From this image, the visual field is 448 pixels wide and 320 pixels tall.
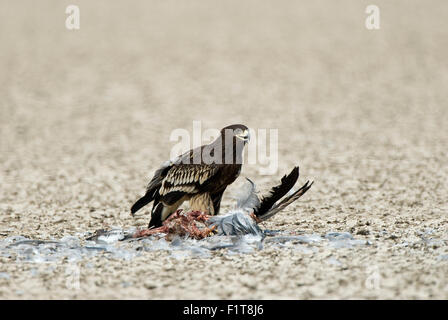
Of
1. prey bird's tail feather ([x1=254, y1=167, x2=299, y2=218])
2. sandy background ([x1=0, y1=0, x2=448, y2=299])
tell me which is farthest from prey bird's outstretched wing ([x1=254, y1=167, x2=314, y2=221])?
sandy background ([x1=0, y1=0, x2=448, y2=299])

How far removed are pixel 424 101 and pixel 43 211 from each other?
27.3 ft

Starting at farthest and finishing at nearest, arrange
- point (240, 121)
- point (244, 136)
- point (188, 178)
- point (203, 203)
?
1. point (240, 121)
2. point (203, 203)
3. point (188, 178)
4. point (244, 136)

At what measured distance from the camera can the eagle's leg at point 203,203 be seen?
19.4ft

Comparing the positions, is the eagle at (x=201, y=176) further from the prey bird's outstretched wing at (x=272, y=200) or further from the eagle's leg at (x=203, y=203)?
the prey bird's outstretched wing at (x=272, y=200)

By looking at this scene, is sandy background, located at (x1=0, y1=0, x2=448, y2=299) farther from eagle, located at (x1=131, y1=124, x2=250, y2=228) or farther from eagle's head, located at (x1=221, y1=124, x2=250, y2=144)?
eagle's head, located at (x1=221, y1=124, x2=250, y2=144)

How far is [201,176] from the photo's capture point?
571 centimetres

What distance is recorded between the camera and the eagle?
5637 mm

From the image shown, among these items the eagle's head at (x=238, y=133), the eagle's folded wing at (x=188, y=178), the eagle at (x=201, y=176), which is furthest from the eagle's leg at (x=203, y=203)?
the eagle's head at (x=238, y=133)

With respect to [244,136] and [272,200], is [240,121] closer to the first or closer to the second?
[272,200]

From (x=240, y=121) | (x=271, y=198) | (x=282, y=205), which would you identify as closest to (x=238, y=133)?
(x=271, y=198)

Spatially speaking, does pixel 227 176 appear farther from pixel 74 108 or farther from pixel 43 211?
pixel 74 108

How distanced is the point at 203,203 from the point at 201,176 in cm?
34

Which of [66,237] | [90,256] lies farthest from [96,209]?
[90,256]

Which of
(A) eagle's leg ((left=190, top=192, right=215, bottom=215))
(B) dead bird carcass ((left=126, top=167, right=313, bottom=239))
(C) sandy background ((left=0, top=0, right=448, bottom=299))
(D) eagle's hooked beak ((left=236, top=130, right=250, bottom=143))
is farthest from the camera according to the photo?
(A) eagle's leg ((left=190, top=192, right=215, bottom=215))
